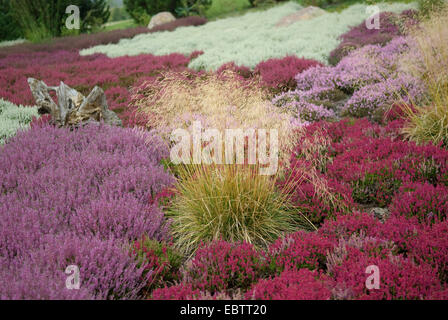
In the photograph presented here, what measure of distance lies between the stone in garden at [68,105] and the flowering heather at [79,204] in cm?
40

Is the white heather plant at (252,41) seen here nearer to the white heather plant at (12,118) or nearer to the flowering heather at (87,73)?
the flowering heather at (87,73)

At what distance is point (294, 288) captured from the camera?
2.77 metres

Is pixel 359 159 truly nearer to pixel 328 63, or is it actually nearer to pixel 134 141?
pixel 134 141

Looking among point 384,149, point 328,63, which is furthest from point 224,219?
point 328,63

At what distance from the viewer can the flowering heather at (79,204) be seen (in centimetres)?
299

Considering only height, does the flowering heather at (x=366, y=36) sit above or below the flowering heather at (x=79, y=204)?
above

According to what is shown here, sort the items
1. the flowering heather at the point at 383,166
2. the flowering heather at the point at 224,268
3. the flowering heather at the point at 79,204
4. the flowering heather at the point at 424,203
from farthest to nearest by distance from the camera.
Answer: the flowering heather at the point at 383,166 < the flowering heather at the point at 424,203 < the flowering heather at the point at 224,268 < the flowering heather at the point at 79,204

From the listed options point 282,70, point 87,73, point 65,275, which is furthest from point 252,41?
point 65,275

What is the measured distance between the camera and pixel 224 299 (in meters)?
2.81

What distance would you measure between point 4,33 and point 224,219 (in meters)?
26.9

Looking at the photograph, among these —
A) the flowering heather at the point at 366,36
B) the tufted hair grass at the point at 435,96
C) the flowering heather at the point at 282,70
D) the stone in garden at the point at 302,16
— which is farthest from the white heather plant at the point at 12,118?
the stone in garden at the point at 302,16

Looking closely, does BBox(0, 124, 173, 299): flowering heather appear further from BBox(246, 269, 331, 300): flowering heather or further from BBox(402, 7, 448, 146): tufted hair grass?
BBox(402, 7, 448, 146): tufted hair grass

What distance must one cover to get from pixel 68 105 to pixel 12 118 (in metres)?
1.72

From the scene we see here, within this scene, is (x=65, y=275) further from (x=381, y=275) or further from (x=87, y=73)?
(x=87, y=73)
